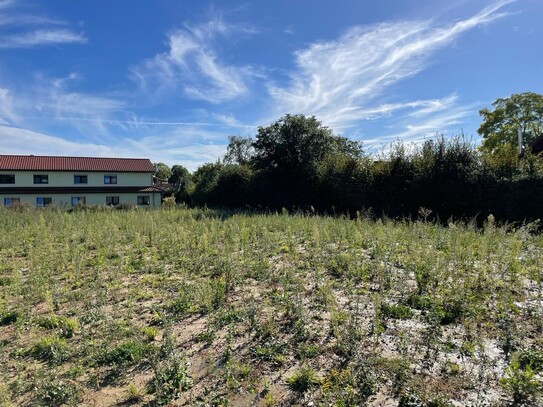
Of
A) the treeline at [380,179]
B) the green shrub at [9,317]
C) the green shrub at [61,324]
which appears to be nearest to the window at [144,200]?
the treeline at [380,179]

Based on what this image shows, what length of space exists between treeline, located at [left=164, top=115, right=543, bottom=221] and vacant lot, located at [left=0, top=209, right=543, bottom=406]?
3.14 meters

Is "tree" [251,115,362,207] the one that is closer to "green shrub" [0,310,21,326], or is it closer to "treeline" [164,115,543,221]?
"treeline" [164,115,543,221]

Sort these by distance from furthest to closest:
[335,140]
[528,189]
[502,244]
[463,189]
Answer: [335,140] < [463,189] < [528,189] < [502,244]

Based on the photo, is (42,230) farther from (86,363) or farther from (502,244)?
(502,244)

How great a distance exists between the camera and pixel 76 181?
33062mm

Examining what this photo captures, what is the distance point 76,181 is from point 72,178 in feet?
1.47

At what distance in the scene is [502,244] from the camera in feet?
16.9

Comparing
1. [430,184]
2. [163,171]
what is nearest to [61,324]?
[430,184]

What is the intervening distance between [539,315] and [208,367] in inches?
124

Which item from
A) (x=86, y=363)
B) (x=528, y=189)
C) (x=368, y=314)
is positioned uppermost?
(x=528, y=189)

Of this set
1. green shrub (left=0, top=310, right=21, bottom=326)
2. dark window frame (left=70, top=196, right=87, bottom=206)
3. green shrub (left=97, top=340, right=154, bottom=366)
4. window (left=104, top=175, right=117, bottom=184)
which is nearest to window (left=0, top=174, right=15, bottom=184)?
dark window frame (left=70, top=196, right=87, bottom=206)

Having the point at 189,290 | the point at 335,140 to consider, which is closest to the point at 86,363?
the point at 189,290

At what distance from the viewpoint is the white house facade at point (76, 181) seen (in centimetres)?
3086

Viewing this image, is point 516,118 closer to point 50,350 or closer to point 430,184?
point 430,184
